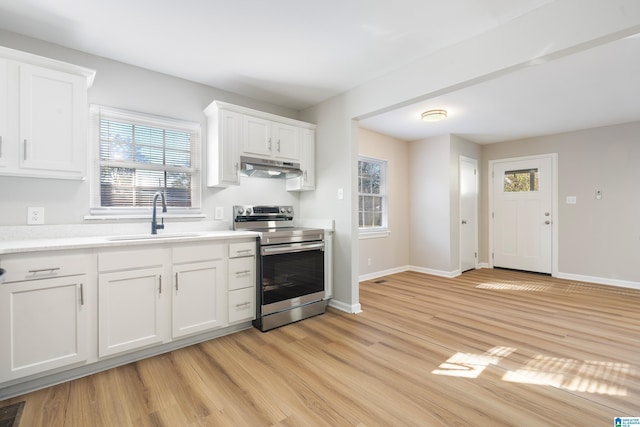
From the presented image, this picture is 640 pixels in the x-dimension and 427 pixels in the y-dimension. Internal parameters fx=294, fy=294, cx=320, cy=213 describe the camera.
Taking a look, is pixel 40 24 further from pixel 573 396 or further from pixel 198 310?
pixel 573 396

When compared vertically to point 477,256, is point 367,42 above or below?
above

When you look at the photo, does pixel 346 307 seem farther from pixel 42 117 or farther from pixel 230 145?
pixel 42 117

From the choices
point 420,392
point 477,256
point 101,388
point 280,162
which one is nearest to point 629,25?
point 420,392

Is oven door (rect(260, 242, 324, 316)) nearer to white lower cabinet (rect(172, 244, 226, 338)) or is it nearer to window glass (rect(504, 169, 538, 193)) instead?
white lower cabinet (rect(172, 244, 226, 338))

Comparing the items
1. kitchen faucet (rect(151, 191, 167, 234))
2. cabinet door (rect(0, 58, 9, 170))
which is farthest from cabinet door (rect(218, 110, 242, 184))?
cabinet door (rect(0, 58, 9, 170))

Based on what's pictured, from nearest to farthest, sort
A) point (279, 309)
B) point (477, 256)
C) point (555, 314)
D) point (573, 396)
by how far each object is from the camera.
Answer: point (573, 396)
point (279, 309)
point (555, 314)
point (477, 256)

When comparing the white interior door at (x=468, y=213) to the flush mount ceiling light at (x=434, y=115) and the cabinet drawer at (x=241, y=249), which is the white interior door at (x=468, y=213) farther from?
the cabinet drawer at (x=241, y=249)

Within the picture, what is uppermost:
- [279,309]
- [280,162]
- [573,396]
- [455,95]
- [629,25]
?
[455,95]

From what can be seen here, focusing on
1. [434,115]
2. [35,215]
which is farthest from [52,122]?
[434,115]

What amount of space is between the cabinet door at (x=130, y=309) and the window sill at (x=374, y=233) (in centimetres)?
313

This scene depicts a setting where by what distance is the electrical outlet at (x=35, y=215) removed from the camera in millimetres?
2242

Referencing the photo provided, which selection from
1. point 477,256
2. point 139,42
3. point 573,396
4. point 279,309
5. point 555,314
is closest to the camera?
point 573,396

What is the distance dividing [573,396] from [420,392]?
93 cm

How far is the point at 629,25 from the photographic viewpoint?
1.66m
